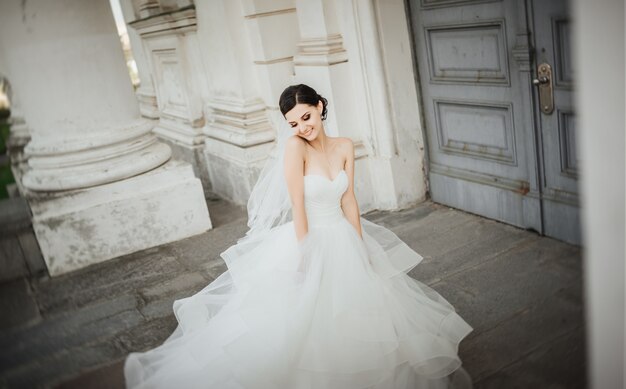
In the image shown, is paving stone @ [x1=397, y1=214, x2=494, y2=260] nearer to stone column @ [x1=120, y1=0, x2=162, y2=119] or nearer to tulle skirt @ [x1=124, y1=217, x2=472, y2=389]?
tulle skirt @ [x1=124, y1=217, x2=472, y2=389]

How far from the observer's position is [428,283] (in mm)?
3812

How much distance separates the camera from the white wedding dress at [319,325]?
2.71 meters

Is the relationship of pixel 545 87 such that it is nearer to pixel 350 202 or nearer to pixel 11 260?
pixel 350 202

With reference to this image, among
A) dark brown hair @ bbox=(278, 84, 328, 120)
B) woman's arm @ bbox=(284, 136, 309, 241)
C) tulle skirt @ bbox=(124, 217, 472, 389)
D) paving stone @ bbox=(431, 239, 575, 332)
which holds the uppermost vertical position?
dark brown hair @ bbox=(278, 84, 328, 120)

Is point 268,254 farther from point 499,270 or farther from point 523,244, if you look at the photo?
point 523,244

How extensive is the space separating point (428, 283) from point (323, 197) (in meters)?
1.21

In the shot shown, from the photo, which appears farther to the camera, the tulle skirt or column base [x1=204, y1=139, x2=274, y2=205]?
column base [x1=204, y1=139, x2=274, y2=205]

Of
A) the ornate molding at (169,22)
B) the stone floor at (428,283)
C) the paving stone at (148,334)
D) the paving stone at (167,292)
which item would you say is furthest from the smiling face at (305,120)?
the ornate molding at (169,22)

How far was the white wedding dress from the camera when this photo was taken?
8.89 feet

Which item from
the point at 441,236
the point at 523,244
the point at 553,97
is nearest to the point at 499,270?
the point at 523,244

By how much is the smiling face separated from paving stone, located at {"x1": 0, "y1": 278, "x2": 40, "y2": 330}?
2.56m

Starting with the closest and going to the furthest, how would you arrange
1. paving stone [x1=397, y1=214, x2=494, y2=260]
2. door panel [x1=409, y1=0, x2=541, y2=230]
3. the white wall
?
the white wall
door panel [x1=409, y1=0, x2=541, y2=230]
paving stone [x1=397, y1=214, x2=494, y2=260]

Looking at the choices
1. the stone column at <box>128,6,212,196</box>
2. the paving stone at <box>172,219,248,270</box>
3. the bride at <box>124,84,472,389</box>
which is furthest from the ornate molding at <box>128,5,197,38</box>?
the bride at <box>124,84,472,389</box>

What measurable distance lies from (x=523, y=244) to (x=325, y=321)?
1947 mm
